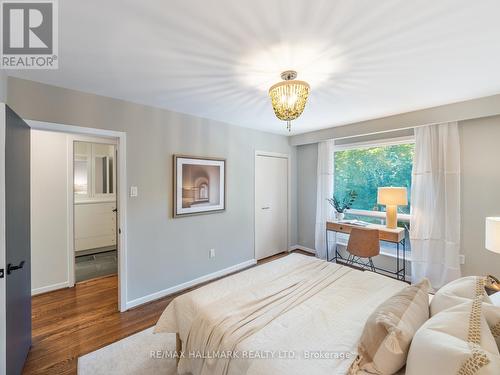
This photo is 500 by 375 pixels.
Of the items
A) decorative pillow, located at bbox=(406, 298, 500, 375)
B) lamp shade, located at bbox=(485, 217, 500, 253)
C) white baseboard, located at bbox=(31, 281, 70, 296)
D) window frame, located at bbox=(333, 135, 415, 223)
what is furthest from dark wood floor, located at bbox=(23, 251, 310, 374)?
window frame, located at bbox=(333, 135, 415, 223)

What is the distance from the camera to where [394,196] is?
3.04 m

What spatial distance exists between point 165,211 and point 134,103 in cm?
133

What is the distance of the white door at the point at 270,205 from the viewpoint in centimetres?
406

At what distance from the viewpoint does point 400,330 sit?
99cm

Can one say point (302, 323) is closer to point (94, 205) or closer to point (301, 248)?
point (301, 248)

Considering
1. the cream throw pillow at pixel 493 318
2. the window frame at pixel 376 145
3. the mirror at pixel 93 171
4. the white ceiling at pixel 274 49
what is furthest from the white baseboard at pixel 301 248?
the mirror at pixel 93 171

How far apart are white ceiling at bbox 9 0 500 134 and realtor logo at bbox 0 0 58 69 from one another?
64 millimetres

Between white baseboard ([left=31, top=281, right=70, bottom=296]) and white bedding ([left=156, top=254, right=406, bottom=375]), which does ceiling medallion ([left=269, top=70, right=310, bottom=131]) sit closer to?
white bedding ([left=156, top=254, right=406, bottom=375])

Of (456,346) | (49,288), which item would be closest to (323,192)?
(456,346)

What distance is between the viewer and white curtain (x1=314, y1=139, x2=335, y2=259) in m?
4.00

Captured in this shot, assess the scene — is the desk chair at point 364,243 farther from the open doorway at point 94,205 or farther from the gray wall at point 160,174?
the open doorway at point 94,205

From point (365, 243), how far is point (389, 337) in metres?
2.27

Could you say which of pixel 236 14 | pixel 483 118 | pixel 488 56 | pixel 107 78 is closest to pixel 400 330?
pixel 236 14

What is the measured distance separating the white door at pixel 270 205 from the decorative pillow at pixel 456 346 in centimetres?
313
